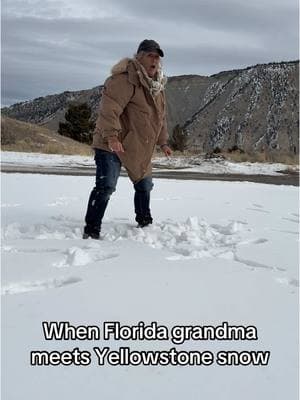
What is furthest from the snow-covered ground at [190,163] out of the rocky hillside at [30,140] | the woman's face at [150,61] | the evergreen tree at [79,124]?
the evergreen tree at [79,124]

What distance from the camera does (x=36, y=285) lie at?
2654 millimetres

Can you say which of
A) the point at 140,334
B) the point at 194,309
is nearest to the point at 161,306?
the point at 194,309

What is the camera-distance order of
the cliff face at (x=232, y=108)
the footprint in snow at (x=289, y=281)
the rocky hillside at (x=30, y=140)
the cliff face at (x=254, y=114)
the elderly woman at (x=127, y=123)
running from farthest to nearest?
the cliff face at (x=232, y=108), the cliff face at (x=254, y=114), the rocky hillside at (x=30, y=140), the elderly woman at (x=127, y=123), the footprint in snow at (x=289, y=281)

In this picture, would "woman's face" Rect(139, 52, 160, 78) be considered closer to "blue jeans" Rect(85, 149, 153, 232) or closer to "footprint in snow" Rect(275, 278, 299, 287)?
"blue jeans" Rect(85, 149, 153, 232)

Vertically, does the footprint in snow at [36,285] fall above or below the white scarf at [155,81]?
below

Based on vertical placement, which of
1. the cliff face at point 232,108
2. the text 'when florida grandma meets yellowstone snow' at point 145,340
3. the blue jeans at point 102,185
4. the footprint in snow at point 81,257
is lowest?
the text 'when florida grandma meets yellowstone snow' at point 145,340

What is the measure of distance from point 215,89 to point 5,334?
10315 centimetres

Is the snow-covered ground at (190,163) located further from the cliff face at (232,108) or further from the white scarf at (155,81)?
the cliff face at (232,108)

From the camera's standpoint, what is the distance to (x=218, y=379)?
1.78 metres

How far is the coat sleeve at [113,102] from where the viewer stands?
13.2 ft

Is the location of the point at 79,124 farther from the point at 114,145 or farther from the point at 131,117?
the point at 114,145

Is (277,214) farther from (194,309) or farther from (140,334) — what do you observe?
(140,334)

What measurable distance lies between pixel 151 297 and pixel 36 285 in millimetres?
644

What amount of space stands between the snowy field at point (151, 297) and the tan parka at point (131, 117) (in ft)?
2.15
